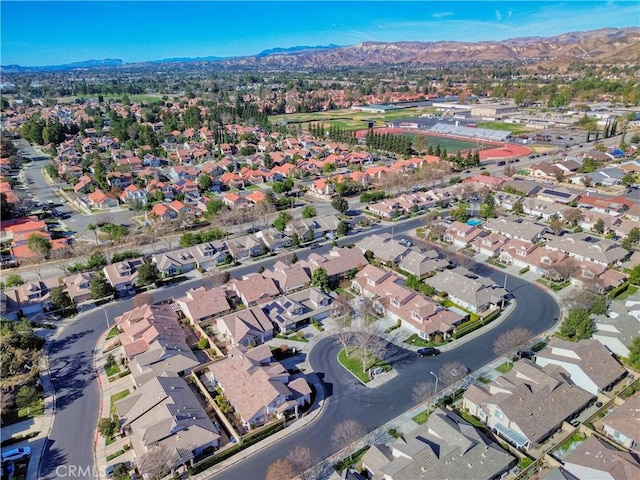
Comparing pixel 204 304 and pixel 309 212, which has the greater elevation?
pixel 309 212

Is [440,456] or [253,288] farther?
[253,288]

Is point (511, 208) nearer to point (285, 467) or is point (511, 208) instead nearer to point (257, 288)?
point (257, 288)

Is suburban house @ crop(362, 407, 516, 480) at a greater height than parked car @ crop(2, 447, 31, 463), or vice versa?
suburban house @ crop(362, 407, 516, 480)

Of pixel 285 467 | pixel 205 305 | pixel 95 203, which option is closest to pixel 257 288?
pixel 205 305

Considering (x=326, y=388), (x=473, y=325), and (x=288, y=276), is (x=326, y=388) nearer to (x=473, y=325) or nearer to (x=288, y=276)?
(x=473, y=325)

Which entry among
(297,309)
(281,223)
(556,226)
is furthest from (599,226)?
(297,309)

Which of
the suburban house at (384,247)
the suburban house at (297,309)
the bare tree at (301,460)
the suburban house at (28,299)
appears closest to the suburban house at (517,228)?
the suburban house at (384,247)

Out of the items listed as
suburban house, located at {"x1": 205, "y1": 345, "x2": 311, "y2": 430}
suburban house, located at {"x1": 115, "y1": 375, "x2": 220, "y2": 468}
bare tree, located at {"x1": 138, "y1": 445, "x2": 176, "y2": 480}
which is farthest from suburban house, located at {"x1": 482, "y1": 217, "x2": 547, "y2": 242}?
bare tree, located at {"x1": 138, "y1": 445, "x2": 176, "y2": 480}

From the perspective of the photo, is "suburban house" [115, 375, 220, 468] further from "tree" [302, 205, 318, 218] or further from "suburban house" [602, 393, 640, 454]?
"tree" [302, 205, 318, 218]
